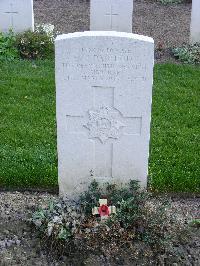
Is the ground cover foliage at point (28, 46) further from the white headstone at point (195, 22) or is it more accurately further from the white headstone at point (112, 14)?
the white headstone at point (195, 22)

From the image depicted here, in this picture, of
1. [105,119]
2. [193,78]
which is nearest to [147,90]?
[105,119]

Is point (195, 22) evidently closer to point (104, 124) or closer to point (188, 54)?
point (188, 54)

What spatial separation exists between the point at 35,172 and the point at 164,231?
173 cm

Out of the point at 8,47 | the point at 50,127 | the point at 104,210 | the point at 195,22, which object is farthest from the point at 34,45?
the point at 104,210

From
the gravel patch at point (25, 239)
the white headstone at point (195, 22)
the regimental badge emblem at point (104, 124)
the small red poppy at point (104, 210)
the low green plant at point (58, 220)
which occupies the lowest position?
the gravel patch at point (25, 239)

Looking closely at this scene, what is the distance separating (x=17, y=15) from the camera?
1011 centimetres

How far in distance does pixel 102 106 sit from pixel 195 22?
6045 millimetres

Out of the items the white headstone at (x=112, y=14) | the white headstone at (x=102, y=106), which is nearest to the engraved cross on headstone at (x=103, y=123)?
the white headstone at (x=102, y=106)

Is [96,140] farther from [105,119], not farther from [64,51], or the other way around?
[64,51]

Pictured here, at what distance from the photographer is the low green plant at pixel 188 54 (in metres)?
9.55

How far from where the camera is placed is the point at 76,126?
4.72 metres

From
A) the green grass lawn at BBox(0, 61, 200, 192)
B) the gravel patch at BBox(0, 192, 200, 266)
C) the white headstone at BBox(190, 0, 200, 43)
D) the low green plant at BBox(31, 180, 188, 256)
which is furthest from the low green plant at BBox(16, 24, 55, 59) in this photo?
the low green plant at BBox(31, 180, 188, 256)

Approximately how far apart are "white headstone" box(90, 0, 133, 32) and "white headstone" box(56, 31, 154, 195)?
20.5 feet

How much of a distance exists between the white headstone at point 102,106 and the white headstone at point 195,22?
5.84m
